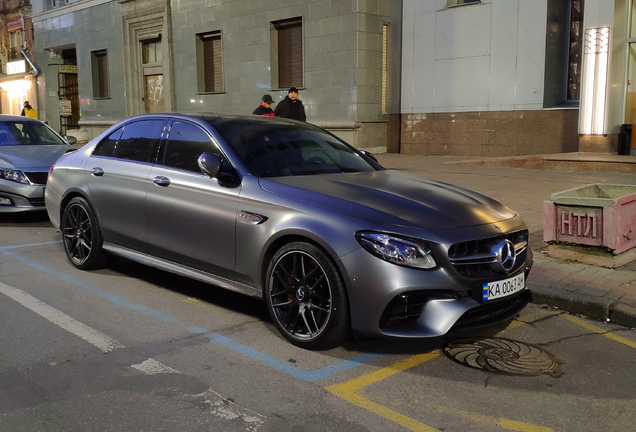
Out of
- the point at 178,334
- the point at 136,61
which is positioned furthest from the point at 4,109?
the point at 178,334

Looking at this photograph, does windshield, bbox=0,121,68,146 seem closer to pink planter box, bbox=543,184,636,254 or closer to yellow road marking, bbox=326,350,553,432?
pink planter box, bbox=543,184,636,254

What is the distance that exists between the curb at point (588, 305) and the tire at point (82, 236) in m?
4.01

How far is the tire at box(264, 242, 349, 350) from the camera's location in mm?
4047

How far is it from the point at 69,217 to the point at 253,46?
14.5 meters

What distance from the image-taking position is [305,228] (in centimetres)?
418

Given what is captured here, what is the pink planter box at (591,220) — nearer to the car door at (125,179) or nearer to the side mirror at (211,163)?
the side mirror at (211,163)

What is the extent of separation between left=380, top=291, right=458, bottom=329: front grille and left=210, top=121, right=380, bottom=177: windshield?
57.0 inches

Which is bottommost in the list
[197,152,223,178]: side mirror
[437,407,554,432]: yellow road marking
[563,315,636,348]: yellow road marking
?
[563,315,636,348]: yellow road marking

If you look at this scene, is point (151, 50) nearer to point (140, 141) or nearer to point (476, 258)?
point (140, 141)

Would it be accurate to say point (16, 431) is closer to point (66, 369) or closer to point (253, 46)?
point (66, 369)

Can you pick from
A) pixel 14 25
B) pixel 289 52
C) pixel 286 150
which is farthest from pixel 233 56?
pixel 14 25

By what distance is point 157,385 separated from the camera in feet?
12.1

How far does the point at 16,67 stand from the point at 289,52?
20.9 metres

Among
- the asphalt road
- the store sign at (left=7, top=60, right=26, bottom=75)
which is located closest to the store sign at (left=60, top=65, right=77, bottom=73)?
the store sign at (left=7, top=60, right=26, bottom=75)
